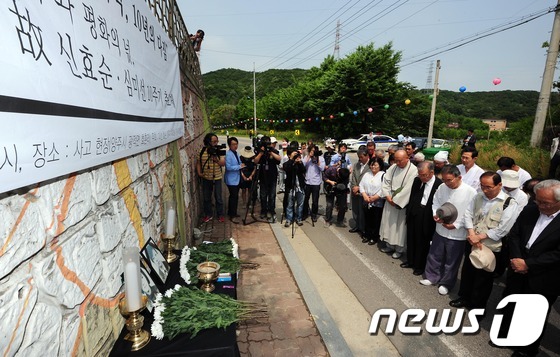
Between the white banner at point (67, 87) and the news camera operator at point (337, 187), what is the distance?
4.71 metres

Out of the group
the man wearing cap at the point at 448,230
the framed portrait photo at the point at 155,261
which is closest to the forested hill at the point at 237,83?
the man wearing cap at the point at 448,230

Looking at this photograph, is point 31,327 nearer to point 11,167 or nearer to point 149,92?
point 11,167

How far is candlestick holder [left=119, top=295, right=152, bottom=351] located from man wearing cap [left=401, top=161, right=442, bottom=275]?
13.0ft

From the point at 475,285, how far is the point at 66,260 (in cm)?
411

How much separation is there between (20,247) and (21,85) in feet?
1.88

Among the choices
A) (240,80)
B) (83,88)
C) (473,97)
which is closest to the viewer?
(83,88)

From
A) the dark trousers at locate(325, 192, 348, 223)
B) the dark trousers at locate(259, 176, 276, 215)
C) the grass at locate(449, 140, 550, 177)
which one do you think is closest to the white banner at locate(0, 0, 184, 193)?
the dark trousers at locate(259, 176, 276, 215)

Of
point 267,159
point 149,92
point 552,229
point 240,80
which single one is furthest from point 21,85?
point 240,80

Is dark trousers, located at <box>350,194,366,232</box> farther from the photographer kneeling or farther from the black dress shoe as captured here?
the black dress shoe

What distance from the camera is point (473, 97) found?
7969 centimetres

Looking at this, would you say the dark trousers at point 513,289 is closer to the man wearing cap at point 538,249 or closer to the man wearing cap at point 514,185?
the man wearing cap at point 538,249

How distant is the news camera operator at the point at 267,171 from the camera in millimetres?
6340

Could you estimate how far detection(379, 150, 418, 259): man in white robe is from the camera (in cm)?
469

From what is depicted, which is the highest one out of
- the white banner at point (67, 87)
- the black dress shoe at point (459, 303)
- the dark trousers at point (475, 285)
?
the white banner at point (67, 87)
